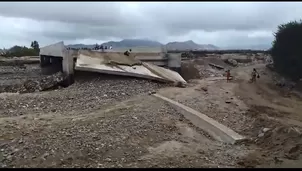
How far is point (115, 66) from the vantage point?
23.6 m

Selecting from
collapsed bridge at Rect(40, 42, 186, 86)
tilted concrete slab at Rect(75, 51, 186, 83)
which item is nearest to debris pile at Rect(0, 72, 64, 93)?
collapsed bridge at Rect(40, 42, 186, 86)

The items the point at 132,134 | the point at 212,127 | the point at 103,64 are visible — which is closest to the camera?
the point at 132,134

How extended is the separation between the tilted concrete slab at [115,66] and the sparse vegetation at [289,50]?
1136cm

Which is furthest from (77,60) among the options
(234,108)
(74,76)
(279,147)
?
(279,147)

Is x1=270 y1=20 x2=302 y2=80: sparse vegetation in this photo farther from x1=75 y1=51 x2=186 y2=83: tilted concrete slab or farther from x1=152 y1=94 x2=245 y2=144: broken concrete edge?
x1=152 y1=94 x2=245 y2=144: broken concrete edge

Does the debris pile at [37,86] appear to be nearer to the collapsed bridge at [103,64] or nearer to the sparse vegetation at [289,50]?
the collapsed bridge at [103,64]

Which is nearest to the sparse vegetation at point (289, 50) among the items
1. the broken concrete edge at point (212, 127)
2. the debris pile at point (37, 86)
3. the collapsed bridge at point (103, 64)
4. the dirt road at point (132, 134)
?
the collapsed bridge at point (103, 64)

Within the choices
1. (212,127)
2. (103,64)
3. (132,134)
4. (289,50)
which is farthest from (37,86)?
(289,50)

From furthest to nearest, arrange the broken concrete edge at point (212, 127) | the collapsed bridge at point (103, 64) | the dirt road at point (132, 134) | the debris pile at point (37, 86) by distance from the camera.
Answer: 1. the debris pile at point (37, 86)
2. the collapsed bridge at point (103, 64)
3. the broken concrete edge at point (212, 127)
4. the dirt road at point (132, 134)

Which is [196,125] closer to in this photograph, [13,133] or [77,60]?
[13,133]

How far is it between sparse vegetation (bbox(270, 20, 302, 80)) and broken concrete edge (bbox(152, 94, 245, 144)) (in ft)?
61.4

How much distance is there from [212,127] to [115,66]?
36.7 ft

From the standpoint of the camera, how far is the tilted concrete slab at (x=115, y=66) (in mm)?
22375

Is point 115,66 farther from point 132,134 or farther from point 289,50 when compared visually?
point 289,50
